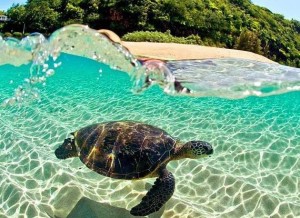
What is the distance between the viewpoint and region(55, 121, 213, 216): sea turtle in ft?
17.0

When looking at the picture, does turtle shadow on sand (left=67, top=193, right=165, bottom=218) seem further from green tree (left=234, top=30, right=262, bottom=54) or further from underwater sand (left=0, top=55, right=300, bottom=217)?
green tree (left=234, top=30, right=262, bottom=54)

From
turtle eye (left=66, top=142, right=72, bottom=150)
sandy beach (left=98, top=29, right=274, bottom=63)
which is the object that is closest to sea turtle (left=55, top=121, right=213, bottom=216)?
turtle eye (left=66, top=142, right=72, bottom=150)

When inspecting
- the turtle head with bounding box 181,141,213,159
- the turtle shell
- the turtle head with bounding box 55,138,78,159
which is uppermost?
the turtle head with bounding box 181,141,213,159

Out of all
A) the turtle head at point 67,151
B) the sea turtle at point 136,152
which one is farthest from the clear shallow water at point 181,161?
the sea turtle at point 136,152

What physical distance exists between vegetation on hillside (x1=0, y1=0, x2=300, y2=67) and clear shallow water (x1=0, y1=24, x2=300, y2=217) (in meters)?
16.1

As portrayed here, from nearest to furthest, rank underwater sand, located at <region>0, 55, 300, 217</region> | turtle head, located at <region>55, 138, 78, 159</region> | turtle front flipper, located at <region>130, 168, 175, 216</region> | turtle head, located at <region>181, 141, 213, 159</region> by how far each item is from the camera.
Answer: turtle front flipper, located at <region>130, 168, 175, 216</region>
turtle head, located at <region>181, 141, 213, 159</region>
underwater sand, located at <region>0, 55, 300, 217</region>
turtle head, located at <region>55, 138, 78, 159</region>

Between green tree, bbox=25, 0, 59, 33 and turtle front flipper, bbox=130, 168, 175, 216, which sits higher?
turtle front flipper, bbox=130, 168, 175, 216

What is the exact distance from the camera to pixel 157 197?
4859 mm

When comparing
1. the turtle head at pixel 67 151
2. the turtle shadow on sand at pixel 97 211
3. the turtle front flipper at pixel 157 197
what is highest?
the turtle front flipper at pixel 157 197

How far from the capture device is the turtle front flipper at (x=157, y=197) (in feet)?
15.5

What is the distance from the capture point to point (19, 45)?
8445mm

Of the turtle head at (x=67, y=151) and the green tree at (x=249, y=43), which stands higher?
the green tree at (x=249, y=43)

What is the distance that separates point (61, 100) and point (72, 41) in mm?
2756

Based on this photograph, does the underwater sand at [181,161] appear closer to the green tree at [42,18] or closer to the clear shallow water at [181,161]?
the clear shallow water at [181,161]
